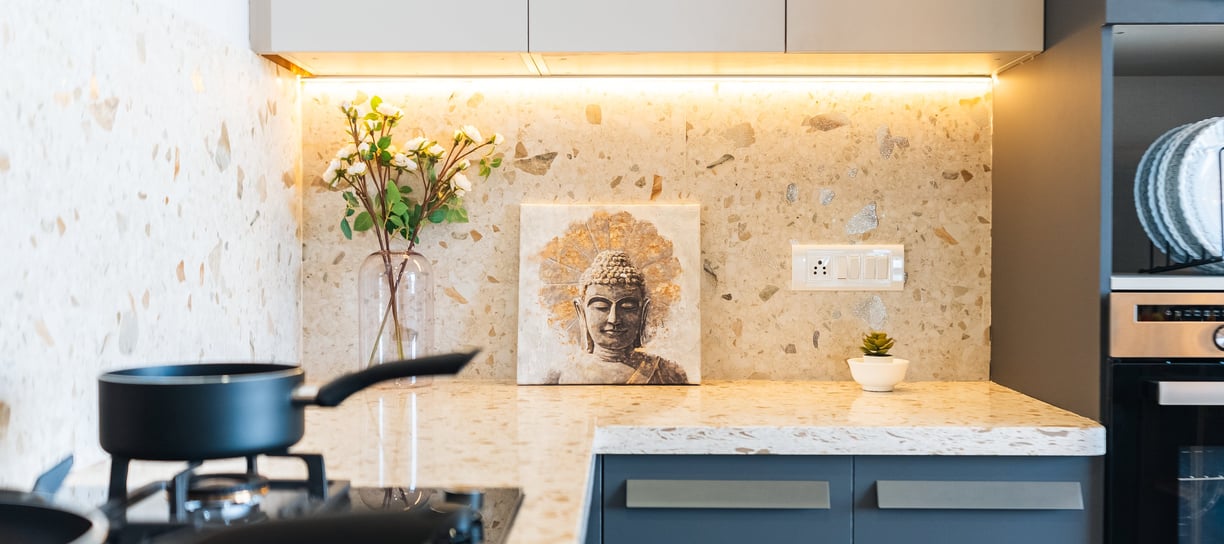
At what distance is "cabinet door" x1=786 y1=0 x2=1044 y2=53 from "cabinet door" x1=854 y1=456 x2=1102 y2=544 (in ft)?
2.59

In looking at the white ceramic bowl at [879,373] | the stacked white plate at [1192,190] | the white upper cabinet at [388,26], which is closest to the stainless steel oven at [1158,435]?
the stacked white plate at [1192,190]

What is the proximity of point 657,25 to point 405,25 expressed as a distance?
48 centimetres

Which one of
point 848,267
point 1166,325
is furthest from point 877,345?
point 1166,325

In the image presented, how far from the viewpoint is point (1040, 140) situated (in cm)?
182

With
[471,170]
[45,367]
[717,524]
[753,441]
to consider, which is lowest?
[717,524]

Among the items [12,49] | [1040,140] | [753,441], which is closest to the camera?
[12,49]

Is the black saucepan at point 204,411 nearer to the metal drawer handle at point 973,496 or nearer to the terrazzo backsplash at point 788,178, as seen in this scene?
the metal drawer handle at point 973,496

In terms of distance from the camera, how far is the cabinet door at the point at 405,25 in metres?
1.80

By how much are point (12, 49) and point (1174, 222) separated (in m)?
1.81

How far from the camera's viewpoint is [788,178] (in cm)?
209

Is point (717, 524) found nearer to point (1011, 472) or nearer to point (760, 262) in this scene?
point (1011, 472)

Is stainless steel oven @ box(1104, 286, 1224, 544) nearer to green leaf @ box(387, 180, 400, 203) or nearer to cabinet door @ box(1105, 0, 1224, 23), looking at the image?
cabinet door @ box(1105, 0, 1224, 23)

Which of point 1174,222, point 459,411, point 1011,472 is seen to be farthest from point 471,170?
point 1174,222

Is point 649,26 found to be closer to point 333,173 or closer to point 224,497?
point 333,173
